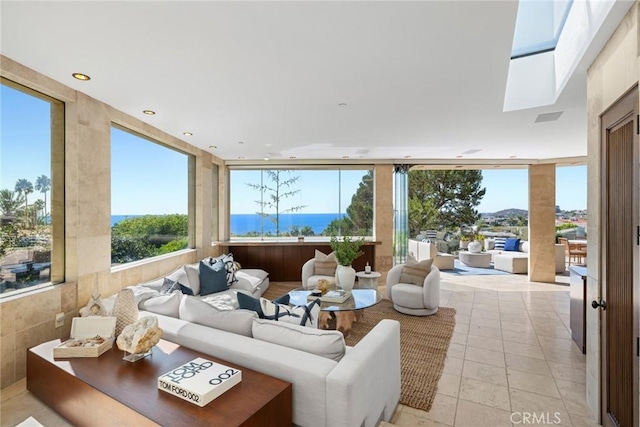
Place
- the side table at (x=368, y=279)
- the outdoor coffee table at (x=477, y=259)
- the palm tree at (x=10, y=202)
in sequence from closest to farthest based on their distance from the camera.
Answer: the palm tree at (x=10, y=202) < the side table at (x=368, y=279) < the outdoor coffee table at (x=477, y=259)

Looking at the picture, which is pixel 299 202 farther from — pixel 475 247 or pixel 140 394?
pixel 140 394

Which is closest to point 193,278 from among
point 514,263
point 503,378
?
point 503,378

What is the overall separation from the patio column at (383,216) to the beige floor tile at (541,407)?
177 inches

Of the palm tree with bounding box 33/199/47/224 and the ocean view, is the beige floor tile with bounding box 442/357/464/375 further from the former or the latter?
the ocean view

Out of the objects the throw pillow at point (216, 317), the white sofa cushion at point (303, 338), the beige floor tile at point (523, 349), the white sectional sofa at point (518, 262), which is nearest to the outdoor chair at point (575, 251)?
the white sectional sofa at point (518, 262)

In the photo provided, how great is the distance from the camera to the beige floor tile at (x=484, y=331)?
157 inches

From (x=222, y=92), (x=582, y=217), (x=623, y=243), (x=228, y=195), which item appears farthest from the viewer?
(x=582, y=217)

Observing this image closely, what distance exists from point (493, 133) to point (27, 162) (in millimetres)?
5704

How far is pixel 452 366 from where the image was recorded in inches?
126

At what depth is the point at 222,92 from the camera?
10.5 ft

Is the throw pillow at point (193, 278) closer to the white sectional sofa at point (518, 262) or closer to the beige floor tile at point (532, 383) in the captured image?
the beige floor tile at point (532, 383)

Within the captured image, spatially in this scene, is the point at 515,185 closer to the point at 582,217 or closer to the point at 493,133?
the point at 582,217

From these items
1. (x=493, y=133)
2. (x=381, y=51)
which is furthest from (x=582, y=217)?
(x=381, y=51)

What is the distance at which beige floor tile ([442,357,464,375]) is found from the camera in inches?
122
